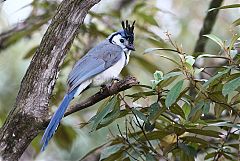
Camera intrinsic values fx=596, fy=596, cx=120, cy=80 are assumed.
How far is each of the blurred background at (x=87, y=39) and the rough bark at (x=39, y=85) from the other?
0.62m

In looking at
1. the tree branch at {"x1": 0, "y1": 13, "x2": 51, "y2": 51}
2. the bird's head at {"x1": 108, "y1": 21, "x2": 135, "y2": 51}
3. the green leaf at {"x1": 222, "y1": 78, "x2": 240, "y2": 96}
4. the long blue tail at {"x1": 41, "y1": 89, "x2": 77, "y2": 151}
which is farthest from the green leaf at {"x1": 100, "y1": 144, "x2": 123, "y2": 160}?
the tree branch at {"x1": 0, "y1": 13, "x2": 51, "y2": 51}

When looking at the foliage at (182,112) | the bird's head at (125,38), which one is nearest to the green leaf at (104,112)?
the foliage at (182,112)

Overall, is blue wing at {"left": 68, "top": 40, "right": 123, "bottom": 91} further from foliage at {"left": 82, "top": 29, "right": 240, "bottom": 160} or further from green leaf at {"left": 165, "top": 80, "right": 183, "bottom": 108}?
green leaf at {"left": 165, "top": 80, "right": 183, "bottom": 108}

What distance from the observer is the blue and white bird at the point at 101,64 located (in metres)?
2.60

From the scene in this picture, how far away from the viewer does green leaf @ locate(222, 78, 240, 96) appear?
188 centimetres

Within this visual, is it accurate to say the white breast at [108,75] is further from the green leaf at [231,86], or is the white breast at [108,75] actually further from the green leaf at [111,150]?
the green leaf at [231,86]

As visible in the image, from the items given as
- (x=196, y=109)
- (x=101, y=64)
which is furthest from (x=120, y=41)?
(x=196, y=109)

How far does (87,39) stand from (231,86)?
78.3 inches

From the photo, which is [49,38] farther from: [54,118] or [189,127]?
[189,127]

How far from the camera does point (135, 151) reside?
227 cm

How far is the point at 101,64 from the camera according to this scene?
2793 mm

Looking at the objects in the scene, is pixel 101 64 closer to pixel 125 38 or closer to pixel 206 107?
pixel 125 38

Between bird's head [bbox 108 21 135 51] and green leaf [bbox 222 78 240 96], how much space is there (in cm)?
100

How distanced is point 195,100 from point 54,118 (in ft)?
1.68
